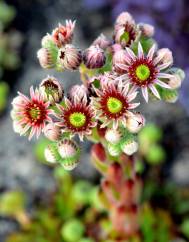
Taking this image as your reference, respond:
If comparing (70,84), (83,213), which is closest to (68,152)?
(83,213)

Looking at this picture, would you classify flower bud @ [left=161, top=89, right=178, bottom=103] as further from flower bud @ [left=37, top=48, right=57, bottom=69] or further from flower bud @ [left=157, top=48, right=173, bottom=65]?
flower bud @ [left=37, top=48, right=57, bottom=69]

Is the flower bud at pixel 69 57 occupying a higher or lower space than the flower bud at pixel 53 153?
higher

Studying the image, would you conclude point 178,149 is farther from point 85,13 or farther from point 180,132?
point 85,13

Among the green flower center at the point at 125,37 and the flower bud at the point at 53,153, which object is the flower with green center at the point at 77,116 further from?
the green flower center at the point at 125,37

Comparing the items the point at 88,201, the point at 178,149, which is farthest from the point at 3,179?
the point at 178,149

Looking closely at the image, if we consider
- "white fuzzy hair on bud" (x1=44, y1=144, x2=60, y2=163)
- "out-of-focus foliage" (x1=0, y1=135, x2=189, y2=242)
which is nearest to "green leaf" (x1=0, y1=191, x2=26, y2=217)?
"out-of-focus foliage" (x1=0, y1=135, x2=189, y2=242)

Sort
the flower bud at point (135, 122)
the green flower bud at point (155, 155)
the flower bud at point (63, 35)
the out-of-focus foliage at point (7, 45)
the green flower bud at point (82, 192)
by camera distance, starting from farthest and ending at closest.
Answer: the out-of-focus foliage at point (7, 45) < the green flower bud at point (155, 155) < the green flower bud at point (82, 192) < the flower bud at point (63, 35) < the flower bud at point (135, 122)

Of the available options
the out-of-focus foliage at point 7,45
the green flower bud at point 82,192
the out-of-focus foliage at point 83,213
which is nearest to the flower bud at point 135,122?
the out-of-focus foliage at point 83,213
